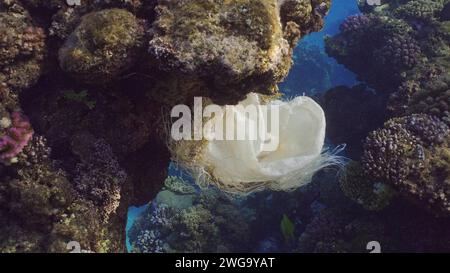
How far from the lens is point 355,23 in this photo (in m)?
10.7

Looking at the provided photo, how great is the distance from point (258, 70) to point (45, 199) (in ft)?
8.40

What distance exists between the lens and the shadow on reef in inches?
134

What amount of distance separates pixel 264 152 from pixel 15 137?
9.04ft

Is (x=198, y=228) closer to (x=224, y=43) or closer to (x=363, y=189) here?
(x=363, y=189)

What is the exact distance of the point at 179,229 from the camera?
9.59 metres

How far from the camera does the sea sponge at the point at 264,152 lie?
4.40 meters

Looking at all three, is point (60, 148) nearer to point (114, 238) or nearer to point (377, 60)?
point (114, 238)

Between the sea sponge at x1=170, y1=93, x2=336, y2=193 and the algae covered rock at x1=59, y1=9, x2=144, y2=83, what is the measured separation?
1136mm

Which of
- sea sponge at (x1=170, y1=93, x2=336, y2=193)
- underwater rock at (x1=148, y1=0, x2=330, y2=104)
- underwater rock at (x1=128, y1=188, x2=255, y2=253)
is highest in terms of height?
underwater rock at (x1=148, y1=0, x2=330, y2=104)

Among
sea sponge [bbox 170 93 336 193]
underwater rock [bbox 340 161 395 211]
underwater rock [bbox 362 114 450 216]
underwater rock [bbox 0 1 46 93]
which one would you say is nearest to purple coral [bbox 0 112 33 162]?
underwater rock [bbox 0 1 46 93]

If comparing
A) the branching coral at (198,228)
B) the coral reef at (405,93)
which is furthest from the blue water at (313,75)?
the branching coral at (198,228)

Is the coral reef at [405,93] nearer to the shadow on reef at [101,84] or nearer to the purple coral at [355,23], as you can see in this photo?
the purple coral at [355,23]

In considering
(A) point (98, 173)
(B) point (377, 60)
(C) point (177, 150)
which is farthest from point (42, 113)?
(B) point (377, 60)

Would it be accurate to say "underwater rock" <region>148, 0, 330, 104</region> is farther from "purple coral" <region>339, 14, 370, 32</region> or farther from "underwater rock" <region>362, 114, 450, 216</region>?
"purple coral" <region>339, 14, 370, 32</region>
